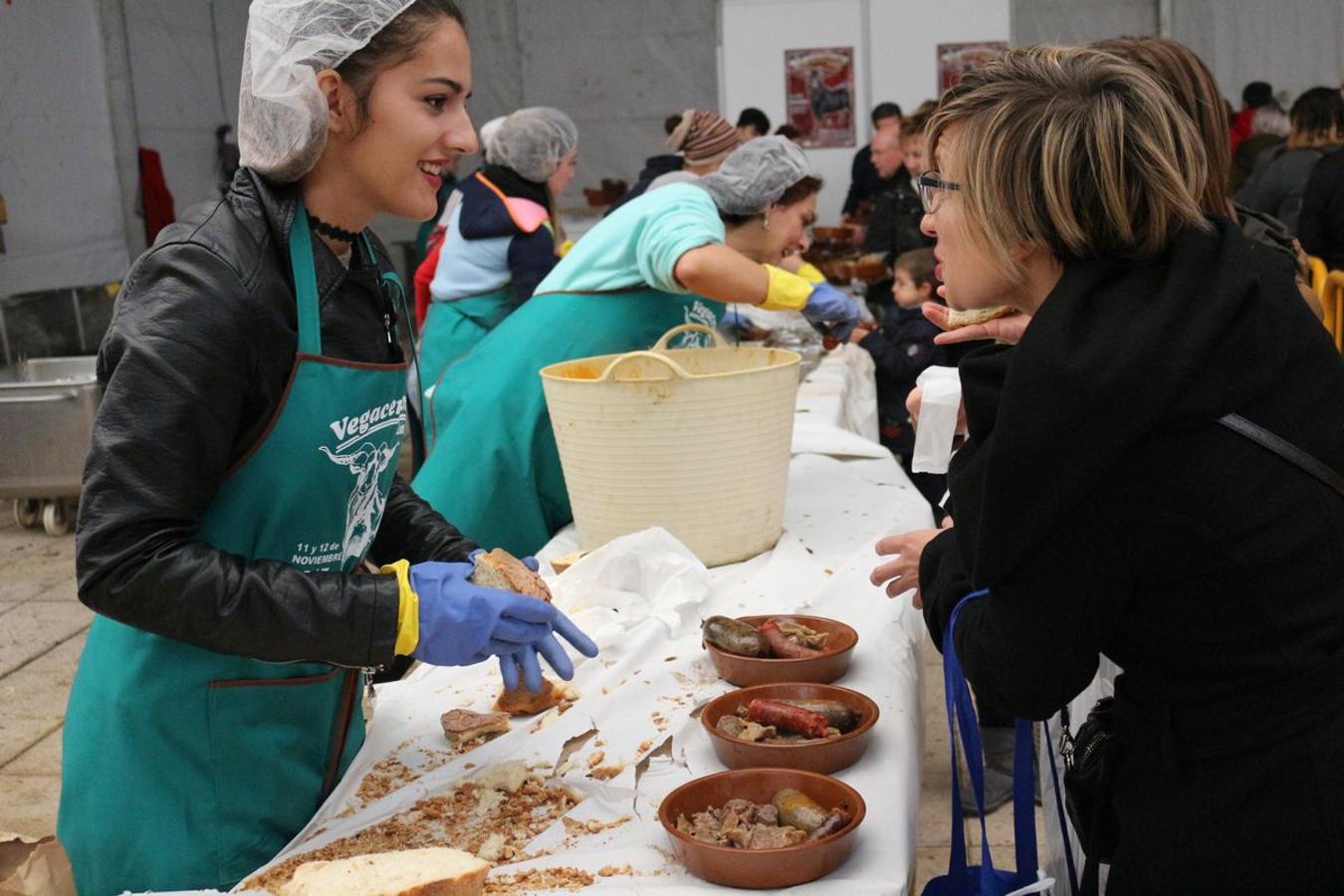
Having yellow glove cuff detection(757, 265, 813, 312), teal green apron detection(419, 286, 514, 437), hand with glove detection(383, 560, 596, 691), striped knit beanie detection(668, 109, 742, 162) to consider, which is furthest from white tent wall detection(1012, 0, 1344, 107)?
hand with glove detection(383, 560, 596, 691)

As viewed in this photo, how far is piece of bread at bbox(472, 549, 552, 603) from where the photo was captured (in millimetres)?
1560

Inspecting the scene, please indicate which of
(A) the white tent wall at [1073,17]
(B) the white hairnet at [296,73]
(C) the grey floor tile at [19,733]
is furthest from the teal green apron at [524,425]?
(A) the white tent wall at [1073,17]

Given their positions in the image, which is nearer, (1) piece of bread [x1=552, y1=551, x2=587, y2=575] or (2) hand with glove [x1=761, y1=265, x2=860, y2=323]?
(1) piece of bread [x1=552, y1=551, x2=587, y2=575]

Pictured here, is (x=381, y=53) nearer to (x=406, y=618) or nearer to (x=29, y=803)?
(x=406, y=618)

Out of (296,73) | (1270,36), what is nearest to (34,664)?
(296,73)

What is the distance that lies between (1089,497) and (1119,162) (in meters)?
0.30

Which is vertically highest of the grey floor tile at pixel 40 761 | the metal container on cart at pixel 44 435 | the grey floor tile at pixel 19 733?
the metal container on cart at pixel 44 435

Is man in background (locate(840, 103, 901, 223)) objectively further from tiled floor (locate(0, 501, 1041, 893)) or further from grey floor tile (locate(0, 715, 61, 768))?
grey floor tile (locate(0, 715, 61, 768))

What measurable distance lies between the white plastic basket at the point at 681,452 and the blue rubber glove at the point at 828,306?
123cm

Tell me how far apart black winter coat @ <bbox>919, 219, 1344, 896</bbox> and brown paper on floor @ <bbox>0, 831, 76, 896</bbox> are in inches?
40.1

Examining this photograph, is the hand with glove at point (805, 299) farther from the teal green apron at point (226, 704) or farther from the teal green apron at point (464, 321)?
the teal green apron at point (226, 704)

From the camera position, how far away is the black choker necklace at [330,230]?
1524mm

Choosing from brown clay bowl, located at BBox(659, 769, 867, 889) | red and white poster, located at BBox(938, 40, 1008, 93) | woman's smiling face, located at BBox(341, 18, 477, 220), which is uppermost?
red and white poster, located at BBox(938, 40, 1008, 93)

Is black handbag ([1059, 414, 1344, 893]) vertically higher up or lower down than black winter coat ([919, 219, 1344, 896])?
lower down
